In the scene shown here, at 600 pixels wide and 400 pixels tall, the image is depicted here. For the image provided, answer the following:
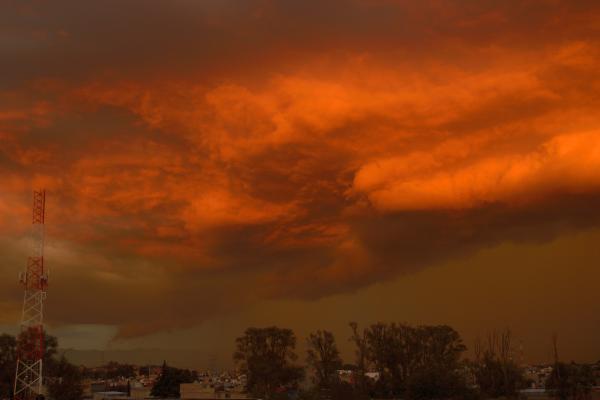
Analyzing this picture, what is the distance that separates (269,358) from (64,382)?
29.8 metres

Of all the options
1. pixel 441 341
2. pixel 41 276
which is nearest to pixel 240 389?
pixel 441 341

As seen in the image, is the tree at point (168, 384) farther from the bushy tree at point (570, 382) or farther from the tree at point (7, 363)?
the bushy tree at point (570, 382)

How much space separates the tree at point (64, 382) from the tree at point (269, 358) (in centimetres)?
2335

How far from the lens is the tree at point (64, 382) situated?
99.6 metres

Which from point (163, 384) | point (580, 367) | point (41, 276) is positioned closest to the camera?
point (41, 276)

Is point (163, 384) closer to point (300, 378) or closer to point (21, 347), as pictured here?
point (300, 378)

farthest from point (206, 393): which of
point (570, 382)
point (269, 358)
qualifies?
point (570, 382)

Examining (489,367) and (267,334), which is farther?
(267,334)

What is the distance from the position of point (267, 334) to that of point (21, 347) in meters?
36.6

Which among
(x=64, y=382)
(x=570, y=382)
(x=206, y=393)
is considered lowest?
(x=570, y=382)

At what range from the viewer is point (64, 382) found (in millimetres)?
101312

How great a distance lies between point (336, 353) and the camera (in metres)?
104

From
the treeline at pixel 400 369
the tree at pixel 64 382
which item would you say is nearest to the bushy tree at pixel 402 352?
the treeline at pixel 400 369

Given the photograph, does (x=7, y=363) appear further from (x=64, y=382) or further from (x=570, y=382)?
(x=570, y=382)
